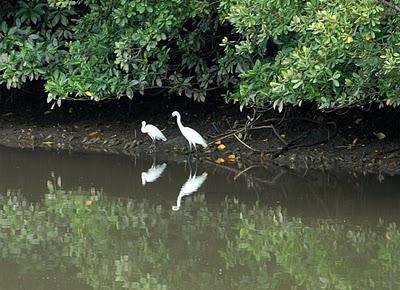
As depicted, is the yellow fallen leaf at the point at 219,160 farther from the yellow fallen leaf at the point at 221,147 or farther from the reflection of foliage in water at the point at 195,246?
the reflection of foliage in water at the point at 195,246

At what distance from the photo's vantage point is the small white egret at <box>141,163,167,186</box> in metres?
10.9

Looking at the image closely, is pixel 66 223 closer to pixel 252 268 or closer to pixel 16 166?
pixel 252 268

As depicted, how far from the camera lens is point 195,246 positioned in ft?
25.8

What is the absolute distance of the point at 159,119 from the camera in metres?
14.1

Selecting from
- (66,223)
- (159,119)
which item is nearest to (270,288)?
(66,223)

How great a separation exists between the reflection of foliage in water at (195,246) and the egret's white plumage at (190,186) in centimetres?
20

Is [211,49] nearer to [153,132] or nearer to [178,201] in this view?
[153,132]

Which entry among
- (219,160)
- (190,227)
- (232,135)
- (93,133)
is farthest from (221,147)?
(190,227)

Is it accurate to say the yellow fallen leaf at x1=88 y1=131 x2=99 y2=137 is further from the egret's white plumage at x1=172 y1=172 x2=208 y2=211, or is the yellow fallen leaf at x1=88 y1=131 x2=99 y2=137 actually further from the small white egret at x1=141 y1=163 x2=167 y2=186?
the egret's white plumage at x1=172 y1=172 x2=208 y2=211

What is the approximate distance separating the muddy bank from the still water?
569 millimetres

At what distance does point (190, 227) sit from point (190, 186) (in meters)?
1.92

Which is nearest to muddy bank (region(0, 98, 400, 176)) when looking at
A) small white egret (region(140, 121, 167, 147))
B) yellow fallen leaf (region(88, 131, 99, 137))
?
yellow fallen leaf (region(88, 131, 99, 137))

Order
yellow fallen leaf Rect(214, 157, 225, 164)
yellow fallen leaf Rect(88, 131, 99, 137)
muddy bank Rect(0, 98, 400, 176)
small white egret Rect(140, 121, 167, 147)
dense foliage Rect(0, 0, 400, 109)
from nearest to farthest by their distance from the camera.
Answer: dense foliage Rect(0, 0, 400, 109) < muddy bank Rect(0, 98, 400, 176) < yellow fallen leaf Rect(214, 157, 225, 164) < small white egret Rect(140, 121, 167, 147) < yellow fallen leaf Rect(88, 131, 99, 137)

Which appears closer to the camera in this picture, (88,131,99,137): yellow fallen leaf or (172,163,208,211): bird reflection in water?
(172,163,208,211): bird reflection in water
